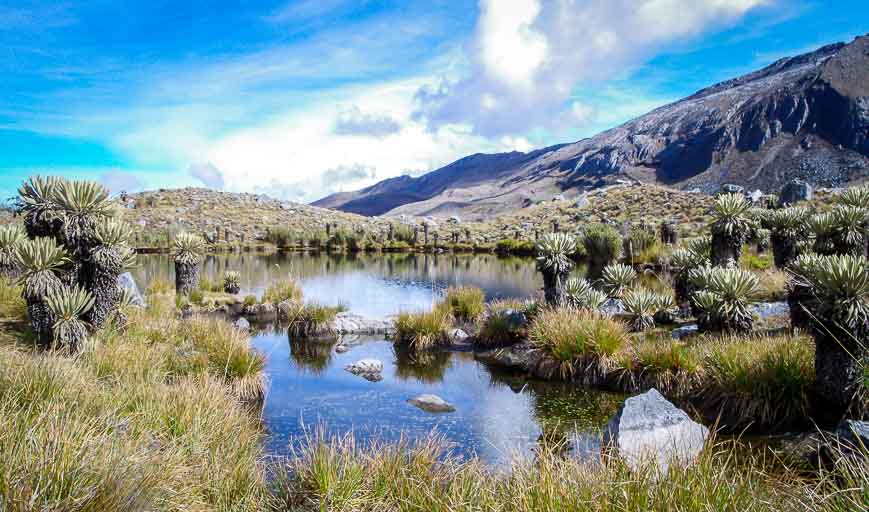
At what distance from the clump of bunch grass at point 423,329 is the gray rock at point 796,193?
3937 cm

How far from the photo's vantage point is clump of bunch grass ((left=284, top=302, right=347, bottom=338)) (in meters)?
17.1

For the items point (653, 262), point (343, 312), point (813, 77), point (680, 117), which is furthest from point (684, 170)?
point (343, 312)

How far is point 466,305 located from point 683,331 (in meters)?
6.70

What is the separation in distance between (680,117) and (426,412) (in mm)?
194886

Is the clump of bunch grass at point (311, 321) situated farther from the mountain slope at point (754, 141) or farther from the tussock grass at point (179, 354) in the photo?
the mountain slope at point (754, 141)

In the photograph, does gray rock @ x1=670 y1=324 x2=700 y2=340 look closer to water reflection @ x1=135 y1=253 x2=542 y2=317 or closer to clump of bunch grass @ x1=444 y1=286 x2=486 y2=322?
clump of bunch grass @ x1=444 y1=286 x2=486 y2=322

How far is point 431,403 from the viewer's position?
10672 mm

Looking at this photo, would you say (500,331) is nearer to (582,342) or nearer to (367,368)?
(582,342)

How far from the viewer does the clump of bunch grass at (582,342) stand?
11.5 m

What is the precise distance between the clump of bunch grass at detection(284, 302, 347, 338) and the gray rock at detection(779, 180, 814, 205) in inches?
1610

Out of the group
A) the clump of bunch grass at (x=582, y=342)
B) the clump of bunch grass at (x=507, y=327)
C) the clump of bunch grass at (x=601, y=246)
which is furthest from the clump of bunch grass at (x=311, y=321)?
the clump of bunch grass at (x=601, y=246)

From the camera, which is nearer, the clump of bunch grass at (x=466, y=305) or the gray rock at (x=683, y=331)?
the gray rock at (x=683, y=331)

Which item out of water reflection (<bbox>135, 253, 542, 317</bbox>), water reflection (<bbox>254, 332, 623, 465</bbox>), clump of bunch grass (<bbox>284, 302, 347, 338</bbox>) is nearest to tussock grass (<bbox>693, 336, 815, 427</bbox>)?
water reflection (<bbox>254, 332, 623, 465</bbox>)

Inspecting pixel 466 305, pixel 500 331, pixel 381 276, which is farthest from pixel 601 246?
pixel 500 331
